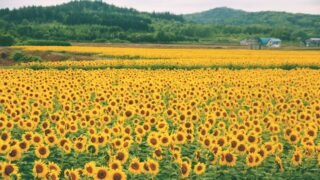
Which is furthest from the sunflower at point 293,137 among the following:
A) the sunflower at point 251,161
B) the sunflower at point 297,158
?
the sunflower at point 251,161

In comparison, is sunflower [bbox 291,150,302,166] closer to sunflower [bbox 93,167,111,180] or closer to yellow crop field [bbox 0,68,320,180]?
yellow crop field [bbox 0,68,320,180]

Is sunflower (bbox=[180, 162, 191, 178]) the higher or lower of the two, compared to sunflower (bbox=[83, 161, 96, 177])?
lower

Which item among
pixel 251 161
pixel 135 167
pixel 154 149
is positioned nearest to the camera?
pixel 135 167

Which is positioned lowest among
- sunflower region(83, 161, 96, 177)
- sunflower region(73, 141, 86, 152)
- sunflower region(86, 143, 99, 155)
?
sunflower region(86, 143, 99, 155)

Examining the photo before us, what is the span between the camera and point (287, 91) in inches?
607

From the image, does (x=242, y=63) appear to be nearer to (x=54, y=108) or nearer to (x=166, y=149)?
(x=54, y=108)

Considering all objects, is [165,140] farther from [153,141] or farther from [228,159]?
[228,159]

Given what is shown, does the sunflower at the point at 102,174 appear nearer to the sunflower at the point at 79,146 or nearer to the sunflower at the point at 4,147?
the sunflower at the point at 79,146

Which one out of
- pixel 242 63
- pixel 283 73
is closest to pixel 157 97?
pixel 283 73

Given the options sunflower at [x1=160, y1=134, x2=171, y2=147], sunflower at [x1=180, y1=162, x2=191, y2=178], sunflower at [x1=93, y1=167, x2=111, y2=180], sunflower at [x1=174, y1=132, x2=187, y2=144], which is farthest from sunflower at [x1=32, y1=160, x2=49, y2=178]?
sunflower at [x1=174, y1=132, x2=187, y2=144]

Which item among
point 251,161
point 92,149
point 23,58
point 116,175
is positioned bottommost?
point 23,58

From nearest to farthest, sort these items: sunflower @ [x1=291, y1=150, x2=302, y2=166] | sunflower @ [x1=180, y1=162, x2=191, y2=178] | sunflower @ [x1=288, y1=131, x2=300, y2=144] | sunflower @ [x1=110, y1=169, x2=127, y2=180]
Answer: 1. sunflower @ [x1=110, y1=169, x2=127, y2=180]
2. sunflower @ [x1=180, y1=162, x2=191, y2=178]
3. sunflower @ [x1=291, y1=150, x2=302, y2=166]
4. sunflower @ [x1=288, y1=131, x2=300, y2=144]

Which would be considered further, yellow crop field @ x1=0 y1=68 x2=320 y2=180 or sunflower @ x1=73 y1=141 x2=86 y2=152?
sunflower @ x1=73 y1=141 x2=86 y2=152

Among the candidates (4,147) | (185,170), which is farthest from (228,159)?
(4,147)
